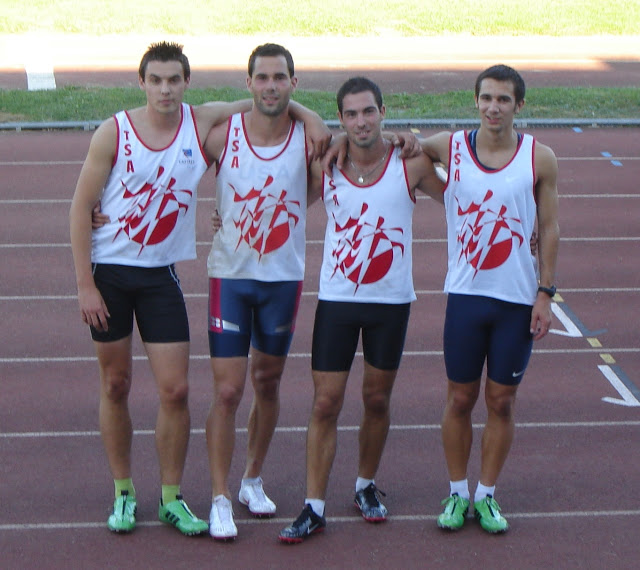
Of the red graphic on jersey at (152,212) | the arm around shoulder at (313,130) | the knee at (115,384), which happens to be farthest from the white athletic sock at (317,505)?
the arm around shoulder at (313,130)

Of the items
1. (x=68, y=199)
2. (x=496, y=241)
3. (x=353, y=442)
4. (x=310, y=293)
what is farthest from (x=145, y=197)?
(x=68, y=199)

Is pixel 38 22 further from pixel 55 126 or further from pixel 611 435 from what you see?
pixel 611 435

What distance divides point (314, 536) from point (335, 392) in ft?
2.19

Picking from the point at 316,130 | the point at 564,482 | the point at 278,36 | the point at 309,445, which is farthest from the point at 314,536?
the point at 278,36

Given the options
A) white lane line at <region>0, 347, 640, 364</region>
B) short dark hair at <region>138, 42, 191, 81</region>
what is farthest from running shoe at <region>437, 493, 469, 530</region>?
white lane line at <region>0, 347, 640, 364</region>

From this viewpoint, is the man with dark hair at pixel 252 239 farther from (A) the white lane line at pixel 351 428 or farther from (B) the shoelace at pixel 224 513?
(A) the white lane line at pixel 351 428

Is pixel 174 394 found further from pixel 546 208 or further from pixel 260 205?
pixel 546 208

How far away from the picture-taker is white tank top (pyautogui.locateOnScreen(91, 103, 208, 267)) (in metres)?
4.92

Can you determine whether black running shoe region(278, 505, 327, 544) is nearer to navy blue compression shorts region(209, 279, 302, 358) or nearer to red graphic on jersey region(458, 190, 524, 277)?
navy blue compression shorts region(209, 279, 302, 358)

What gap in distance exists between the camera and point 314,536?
5.16 m

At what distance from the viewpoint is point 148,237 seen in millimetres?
4973

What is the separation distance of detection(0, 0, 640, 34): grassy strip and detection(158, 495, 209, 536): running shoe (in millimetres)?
19427

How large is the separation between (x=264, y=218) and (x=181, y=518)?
1.37 m

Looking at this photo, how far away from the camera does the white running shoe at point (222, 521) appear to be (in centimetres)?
505
